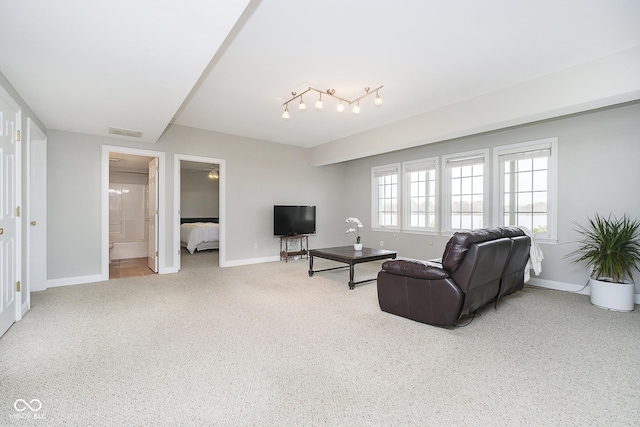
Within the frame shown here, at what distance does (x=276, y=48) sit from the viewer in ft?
9.09

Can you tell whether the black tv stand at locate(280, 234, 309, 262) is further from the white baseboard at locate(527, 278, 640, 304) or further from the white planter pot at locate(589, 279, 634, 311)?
the white planter pot at locate(589, 279, 634, 311)

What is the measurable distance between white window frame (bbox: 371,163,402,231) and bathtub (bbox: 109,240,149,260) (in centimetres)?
532

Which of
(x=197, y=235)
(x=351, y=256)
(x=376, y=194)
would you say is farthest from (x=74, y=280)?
(x=376, y=194)

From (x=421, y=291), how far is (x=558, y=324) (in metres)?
1.38

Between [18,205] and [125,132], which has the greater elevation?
[125,132]

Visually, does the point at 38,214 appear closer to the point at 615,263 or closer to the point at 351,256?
the point at 351,256

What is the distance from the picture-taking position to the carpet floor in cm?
162

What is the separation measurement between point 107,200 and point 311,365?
4.38 m

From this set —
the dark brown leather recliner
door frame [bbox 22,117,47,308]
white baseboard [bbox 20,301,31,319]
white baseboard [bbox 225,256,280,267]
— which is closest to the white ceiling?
door frame [bbox 22,117,47,308]

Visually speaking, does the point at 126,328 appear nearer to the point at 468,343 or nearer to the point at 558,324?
the point at 468,343

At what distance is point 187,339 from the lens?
2.54 meters

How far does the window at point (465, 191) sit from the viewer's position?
5079 millimetres

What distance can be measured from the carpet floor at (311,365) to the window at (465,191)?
6.17 ft

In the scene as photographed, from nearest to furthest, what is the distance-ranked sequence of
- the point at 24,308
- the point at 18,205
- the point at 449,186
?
the point at 18,205
the point at 24,308
the point at 449,186
